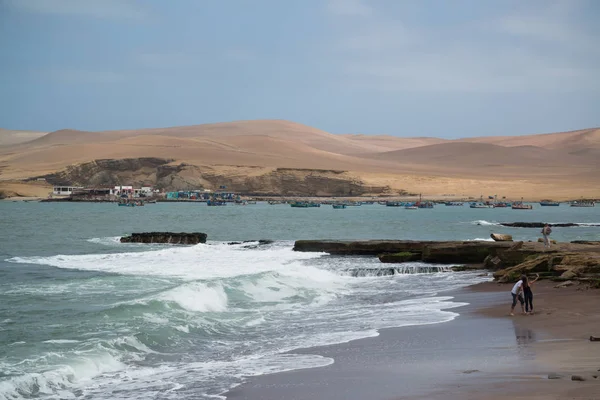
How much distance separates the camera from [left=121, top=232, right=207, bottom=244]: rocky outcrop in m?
52.1

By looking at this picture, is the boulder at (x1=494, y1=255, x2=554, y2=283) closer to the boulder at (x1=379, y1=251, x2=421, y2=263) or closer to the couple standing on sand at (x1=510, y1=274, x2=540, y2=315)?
the couple standing on sand at (x1=510, y1=274, x2=540, y2=315)

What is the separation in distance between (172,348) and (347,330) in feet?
13.7

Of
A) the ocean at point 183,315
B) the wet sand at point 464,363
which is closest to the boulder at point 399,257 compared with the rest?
the ocean at point 183,315

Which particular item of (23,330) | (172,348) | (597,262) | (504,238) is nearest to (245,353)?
(172,348)

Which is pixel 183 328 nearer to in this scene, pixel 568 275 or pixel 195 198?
pixel 568 275

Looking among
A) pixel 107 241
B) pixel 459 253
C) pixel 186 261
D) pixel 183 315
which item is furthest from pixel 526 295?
pixel 107 241

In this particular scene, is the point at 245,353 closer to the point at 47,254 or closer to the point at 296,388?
the point at 296,388

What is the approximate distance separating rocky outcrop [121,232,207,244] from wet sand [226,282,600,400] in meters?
34.1

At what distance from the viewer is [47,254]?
44344 mm

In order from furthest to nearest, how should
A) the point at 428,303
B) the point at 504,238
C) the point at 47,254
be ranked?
1. the point at 47,254
2. the point at 504,238
3. the point at 428,303

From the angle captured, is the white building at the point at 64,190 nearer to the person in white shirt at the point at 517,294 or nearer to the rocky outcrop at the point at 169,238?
the rocky outcrop at the point at 169,238

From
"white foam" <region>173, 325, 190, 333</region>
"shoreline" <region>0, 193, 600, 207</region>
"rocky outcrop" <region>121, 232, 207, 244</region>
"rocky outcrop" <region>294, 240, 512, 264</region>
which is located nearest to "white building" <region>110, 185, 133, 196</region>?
"shoreline" <region>0, 193, 600, 207</region>

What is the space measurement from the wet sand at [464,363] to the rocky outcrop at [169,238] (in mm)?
34142

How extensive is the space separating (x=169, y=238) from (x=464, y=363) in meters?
40.3
